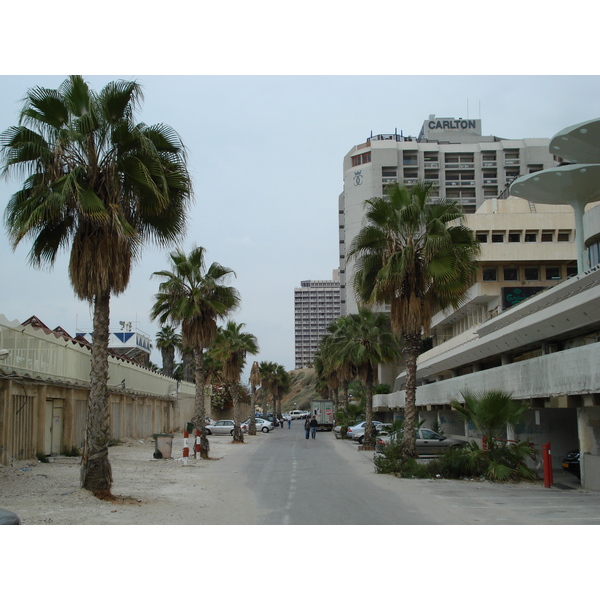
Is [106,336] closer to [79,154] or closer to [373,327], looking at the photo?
[79,154]

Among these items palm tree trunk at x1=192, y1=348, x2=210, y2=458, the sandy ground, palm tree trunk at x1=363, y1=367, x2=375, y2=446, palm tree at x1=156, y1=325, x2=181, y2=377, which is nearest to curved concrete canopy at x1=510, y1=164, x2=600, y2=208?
palm tree trunk at x1=363, y1=367, x2=375, y2=446

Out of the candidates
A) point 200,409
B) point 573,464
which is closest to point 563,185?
point 573,464

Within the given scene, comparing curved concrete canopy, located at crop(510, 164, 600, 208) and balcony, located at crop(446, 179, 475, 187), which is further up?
balcony, located at crop(446, 179, 475, 187)

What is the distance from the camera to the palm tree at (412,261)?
21125 millimetres

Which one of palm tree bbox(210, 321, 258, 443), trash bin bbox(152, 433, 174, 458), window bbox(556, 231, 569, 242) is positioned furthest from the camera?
window bbox(556, 231, 569, 242)

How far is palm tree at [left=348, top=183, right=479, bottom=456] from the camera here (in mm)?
21125

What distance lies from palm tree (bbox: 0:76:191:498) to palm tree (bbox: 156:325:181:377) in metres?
61.7

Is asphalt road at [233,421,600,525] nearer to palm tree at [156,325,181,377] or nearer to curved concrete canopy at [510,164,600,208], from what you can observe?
curved concrete canopy at [510,164,600,208]

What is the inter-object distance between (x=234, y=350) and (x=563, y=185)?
23341mm

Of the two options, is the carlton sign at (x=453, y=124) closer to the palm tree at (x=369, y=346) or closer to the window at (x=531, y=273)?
the window at (x=531, y=273)

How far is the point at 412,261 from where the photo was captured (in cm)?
2144

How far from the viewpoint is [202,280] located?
1127 inches

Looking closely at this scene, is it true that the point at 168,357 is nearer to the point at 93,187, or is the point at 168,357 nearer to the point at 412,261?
the point at 412,261

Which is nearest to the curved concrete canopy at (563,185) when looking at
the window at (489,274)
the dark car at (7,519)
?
the window at (489,274)
